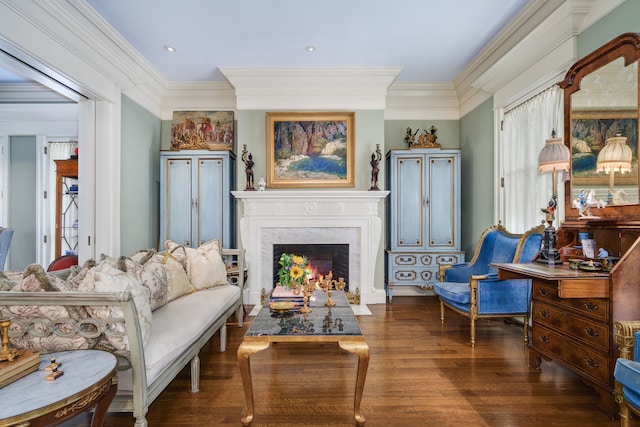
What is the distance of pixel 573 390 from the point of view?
7.53 ft

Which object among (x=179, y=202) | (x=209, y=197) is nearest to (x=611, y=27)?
(x=209, y=197)

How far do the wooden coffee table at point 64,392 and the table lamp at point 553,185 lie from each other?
3208 millimetres

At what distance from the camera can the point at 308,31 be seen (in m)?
3.58

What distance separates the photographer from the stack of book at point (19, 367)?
1.28 m

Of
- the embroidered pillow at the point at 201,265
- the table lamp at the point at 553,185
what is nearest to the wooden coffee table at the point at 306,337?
the embroidered pillow at the point at 201,265

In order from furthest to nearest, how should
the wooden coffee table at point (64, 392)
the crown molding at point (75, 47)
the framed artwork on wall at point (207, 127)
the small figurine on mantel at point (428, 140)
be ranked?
the framed artwork on wall at point (207, 127), the small figurine on mantel at point (428, 140), the crown molding at point (75, 47), the wooden coffee table at point (64, 392)

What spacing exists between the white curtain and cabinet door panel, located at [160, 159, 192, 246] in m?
4.58

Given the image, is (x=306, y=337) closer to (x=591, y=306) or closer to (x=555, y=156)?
(x=591, y=306)

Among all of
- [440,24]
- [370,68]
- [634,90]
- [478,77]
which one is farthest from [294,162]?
[634,90]

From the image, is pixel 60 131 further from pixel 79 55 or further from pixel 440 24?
pixel 440 24

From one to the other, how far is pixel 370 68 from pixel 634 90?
2992 mm

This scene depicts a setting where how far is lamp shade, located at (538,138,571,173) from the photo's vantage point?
267 cm

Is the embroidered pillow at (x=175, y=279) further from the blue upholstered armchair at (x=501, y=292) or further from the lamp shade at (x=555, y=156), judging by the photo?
the lamp shade at (x=555, y=156)

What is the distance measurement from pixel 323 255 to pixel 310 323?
2.58m
